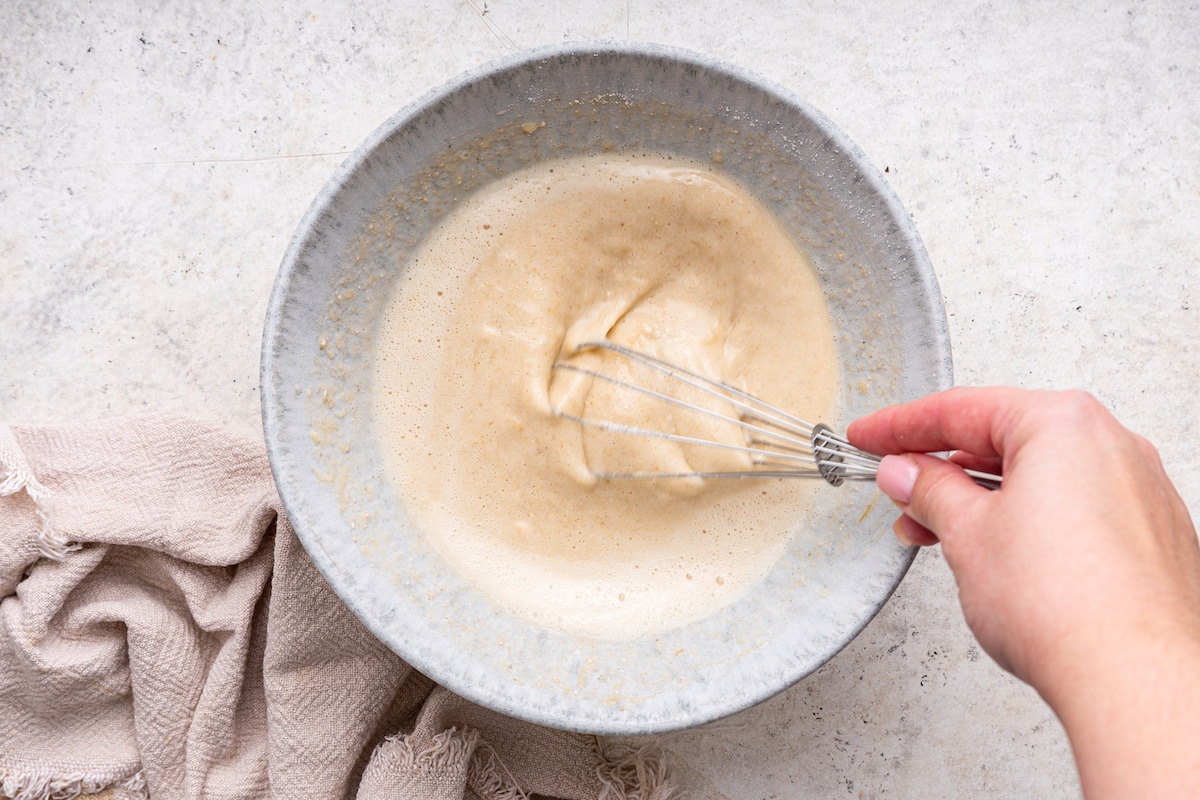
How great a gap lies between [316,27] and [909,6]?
82 cm

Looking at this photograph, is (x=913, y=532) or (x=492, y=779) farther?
(x=492, y=779)

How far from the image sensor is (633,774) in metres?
1.09

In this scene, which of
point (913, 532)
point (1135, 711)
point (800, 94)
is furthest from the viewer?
point (800, 94)

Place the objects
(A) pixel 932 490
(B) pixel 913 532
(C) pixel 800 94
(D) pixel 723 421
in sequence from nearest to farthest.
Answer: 1. (A) pixel 932 490
2. (B) pixel 913 532
3. (D) pixel 723 421
4. (C) pixel 800 94

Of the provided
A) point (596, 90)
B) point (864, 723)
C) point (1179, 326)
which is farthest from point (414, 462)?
point (1179, 326)

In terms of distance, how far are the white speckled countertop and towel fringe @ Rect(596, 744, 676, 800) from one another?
4 centimetres

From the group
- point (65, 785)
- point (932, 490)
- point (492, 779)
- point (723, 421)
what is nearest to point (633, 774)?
point (492, 779)

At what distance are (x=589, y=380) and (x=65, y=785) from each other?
867 millimetres

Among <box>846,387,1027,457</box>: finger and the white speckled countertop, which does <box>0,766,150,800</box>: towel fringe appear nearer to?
the white speckled countertop

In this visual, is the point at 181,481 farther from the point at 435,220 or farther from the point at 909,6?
the point at 909,6

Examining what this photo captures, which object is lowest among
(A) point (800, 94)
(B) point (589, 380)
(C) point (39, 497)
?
(C) point (39, 497)

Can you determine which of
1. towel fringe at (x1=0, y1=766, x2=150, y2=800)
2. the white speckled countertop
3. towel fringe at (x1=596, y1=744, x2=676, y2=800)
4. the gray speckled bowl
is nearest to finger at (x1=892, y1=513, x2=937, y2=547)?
the gray speckled bowl

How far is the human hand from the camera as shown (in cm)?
58

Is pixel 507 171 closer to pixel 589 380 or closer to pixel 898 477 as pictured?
pixel 589 380
